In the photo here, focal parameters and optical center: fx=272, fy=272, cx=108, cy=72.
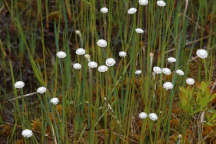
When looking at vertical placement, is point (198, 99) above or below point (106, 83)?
below

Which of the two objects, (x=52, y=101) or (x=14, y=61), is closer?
(x=52, y=101)

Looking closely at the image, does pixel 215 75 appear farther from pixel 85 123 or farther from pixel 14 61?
pixel 14 61

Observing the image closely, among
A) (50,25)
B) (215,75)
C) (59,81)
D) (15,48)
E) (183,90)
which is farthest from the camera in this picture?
(50,25)

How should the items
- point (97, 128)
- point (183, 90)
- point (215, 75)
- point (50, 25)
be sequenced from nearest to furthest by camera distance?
point (183, 90), point (97, 128), point (215, 75), point (50, 25)


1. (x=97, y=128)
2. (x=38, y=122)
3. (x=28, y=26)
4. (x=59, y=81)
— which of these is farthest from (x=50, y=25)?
(x=97, y=128)

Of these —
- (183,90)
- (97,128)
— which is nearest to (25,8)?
(97,128)

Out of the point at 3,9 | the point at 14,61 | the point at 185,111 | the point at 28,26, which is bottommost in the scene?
the point at 185,111

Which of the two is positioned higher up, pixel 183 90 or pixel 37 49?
pixel 37 49
